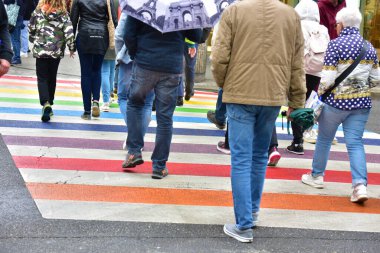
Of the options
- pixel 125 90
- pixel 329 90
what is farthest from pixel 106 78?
pixel 329 90

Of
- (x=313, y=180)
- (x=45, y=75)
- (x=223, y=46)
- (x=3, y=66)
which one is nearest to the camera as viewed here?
(x=223, y=46)

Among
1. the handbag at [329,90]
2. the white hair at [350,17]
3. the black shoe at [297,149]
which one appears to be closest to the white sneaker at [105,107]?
the black shoe at [297,149]

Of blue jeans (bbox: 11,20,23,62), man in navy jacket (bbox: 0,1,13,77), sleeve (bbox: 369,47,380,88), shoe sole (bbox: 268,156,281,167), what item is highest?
man in navy jacket (bbox: 0,1,13,77)

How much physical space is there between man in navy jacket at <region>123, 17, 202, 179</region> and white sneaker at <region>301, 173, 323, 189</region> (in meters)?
1.37

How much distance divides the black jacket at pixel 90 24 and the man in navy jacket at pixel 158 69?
9.13 ft

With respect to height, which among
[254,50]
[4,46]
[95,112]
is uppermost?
[254,50]

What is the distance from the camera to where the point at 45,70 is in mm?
9242

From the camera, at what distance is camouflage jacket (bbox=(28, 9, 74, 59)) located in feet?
29.5

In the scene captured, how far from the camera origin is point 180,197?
5.88 metres

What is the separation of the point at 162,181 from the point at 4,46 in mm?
2046

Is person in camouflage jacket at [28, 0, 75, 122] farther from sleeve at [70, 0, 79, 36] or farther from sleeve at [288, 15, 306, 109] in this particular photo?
sleeve at [288, 15, 306, 109]

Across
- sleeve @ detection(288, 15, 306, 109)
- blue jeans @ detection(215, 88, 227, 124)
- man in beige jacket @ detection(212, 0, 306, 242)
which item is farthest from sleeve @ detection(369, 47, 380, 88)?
blue jeans @ detection(215, 88, 227, 124)

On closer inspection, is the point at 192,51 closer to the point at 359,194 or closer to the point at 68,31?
the point at 68,31

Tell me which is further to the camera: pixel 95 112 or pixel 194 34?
pixel 95 112
